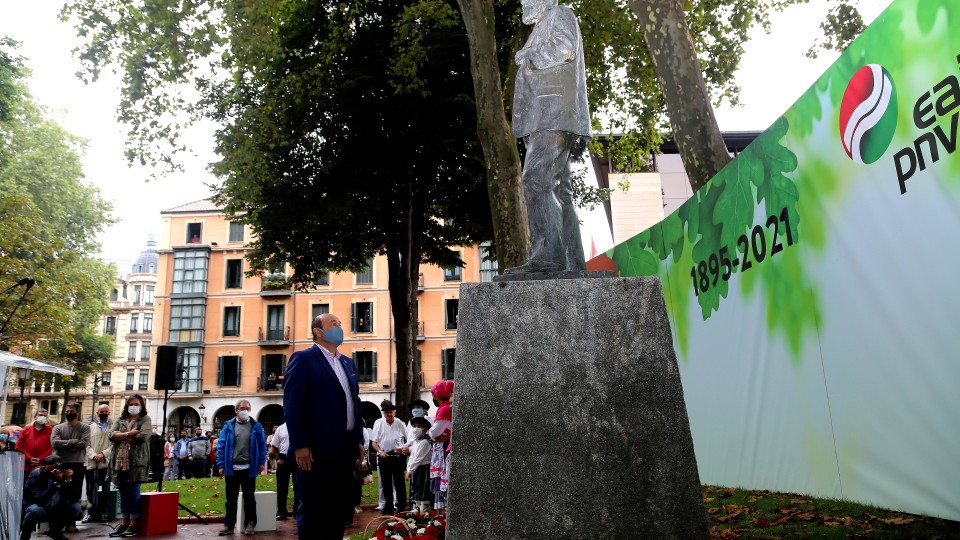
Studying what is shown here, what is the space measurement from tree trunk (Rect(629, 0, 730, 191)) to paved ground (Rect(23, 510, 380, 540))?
6787 mm

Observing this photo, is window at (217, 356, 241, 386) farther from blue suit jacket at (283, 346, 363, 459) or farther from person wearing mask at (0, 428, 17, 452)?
blue suit jacket at (283, 346, 363, 459)

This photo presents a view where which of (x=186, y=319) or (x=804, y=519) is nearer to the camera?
(x=804, y=519)

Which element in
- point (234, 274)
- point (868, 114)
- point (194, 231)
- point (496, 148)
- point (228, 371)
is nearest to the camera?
point (868, 114)

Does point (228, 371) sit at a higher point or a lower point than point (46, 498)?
higher

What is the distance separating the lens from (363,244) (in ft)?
72.4

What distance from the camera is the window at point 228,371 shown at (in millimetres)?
48125

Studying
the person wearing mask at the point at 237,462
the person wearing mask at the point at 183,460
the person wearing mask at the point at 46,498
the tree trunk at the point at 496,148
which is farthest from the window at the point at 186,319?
the tree trunk at the point at 496,148

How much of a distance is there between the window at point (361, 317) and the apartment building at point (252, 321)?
0.07 metres

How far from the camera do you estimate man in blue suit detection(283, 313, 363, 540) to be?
5.32 metres

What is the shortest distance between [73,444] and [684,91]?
36.0 ft

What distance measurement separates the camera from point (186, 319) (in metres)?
49.4

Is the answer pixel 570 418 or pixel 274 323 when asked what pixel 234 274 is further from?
pixel 570 418

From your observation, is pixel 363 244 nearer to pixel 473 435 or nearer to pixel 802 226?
pixel 802 226

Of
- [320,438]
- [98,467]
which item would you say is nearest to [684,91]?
[320,438]
